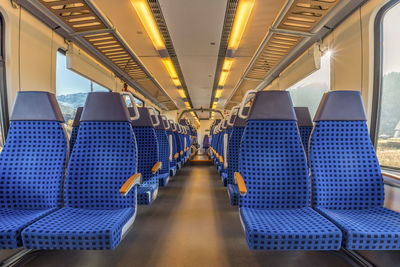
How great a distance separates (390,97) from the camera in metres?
2.93

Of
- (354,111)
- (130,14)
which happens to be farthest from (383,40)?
(130,14)

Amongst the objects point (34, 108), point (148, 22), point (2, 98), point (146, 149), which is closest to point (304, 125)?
point (146, 149)

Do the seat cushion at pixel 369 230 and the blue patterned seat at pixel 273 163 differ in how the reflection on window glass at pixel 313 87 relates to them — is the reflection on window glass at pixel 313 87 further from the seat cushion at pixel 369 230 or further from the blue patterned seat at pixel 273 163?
the seat cushion at pixel 369 230

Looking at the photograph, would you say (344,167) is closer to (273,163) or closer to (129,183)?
(273,163)

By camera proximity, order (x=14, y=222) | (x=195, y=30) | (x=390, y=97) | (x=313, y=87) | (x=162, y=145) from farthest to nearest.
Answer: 1. (x=313, y=87)
2. (x=195, y=30)
3. (x=162, y=145)
4. (x=390, y=97)
5. (x=14, y=222)

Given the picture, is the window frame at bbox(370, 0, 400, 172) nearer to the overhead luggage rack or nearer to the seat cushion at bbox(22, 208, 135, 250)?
the seat cushion at bbox(22, 208, 135, 250)

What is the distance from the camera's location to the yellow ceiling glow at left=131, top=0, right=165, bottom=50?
12.8 ft

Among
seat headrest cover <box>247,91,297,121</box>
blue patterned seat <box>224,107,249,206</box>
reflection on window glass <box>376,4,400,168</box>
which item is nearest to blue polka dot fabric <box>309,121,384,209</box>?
seat headrest cover <box>247,91,297,121</box>

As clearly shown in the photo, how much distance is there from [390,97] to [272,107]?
195 cm

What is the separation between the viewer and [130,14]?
14.6 ft

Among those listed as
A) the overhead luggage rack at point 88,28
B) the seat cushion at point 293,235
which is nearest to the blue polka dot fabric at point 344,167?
the seat cushion at point 293,235

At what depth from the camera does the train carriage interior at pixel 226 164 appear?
160cm

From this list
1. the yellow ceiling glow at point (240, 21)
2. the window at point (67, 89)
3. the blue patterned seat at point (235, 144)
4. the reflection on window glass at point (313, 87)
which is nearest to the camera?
the blue patterned seat at point (235, 144)

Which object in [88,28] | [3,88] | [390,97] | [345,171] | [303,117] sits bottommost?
[345,171]
